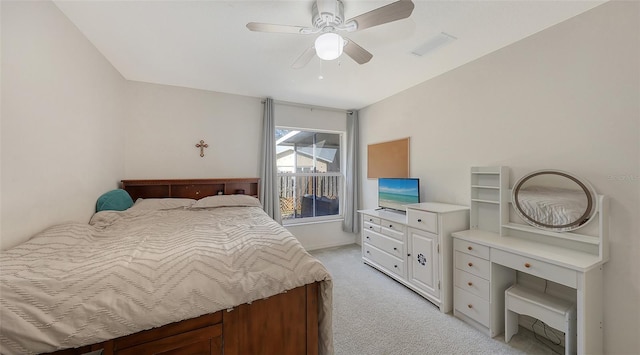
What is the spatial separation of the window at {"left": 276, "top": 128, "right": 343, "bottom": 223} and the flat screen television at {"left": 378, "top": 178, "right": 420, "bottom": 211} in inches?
45.3

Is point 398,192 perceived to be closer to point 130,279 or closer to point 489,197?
point 489,197

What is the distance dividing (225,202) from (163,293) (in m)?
1.93

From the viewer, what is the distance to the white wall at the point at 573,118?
156 cm

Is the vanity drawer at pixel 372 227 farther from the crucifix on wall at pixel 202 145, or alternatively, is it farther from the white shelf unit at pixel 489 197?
the crucifix on wall at pixel 202 145

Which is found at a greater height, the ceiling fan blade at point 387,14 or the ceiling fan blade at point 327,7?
the ceiling fan blade at point 327,7

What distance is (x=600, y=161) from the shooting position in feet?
5.51

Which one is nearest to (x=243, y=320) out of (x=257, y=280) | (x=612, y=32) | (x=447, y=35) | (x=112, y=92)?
(x=257, y=280)

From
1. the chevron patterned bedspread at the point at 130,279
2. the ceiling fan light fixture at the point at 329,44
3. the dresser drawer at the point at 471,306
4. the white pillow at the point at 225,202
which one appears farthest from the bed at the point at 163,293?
the dresser drawer at the point at 471,306

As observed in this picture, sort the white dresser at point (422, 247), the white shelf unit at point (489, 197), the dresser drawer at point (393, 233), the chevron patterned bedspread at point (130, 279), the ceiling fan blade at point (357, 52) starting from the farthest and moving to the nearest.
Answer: the dresser drawer at point (393, 233)
the white dresser at point (422, 247)
the white shelf unit at point (489, 197)
the ceiling fan blade at point (357, 52)
the chevron patterned bedspread at point (130, 279)

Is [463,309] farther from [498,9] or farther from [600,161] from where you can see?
[498,9]

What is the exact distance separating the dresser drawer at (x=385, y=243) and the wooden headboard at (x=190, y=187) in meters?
1.79

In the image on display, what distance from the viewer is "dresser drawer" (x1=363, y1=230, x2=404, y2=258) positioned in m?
2.80

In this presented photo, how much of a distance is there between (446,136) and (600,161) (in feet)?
4.19

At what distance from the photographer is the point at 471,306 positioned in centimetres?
206
